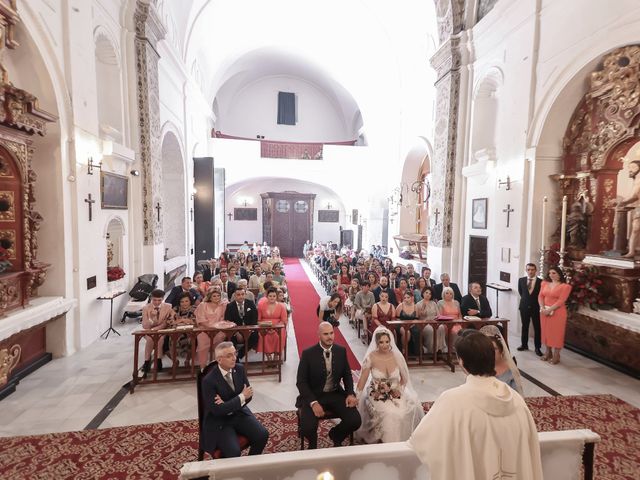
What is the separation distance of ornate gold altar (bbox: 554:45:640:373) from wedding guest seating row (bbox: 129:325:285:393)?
519 centimetres

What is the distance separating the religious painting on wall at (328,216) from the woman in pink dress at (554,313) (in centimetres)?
1738

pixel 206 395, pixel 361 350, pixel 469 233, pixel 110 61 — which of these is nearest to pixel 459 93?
pixel 469 233

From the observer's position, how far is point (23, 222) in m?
5.06

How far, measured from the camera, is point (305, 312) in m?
9.28

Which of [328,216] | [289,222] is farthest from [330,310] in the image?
[328,216]

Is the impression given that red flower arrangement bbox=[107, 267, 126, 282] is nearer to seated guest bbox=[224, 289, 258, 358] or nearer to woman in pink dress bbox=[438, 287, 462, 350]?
seated guest bbox=[224, 289, 258, 358]

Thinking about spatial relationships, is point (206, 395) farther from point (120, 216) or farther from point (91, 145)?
point (120, 216)

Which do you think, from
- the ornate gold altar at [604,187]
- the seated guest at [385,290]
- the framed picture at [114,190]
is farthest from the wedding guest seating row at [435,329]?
the framed picture at [114,190]

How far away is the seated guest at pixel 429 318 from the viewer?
5980mm

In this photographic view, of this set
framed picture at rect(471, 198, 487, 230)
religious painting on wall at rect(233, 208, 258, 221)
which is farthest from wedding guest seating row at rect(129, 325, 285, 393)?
religious painting on wall at rect(233, 208, 258, 221)

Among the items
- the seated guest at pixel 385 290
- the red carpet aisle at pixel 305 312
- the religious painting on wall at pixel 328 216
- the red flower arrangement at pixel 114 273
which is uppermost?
the religious painting on wall at pixel 328 216

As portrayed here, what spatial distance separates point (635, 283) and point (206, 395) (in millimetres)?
6316

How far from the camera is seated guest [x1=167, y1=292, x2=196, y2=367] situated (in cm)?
554

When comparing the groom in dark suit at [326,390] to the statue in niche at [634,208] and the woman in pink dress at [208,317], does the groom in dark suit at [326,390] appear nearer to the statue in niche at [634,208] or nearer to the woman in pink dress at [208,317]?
the woman in pink dress at [208,317]
